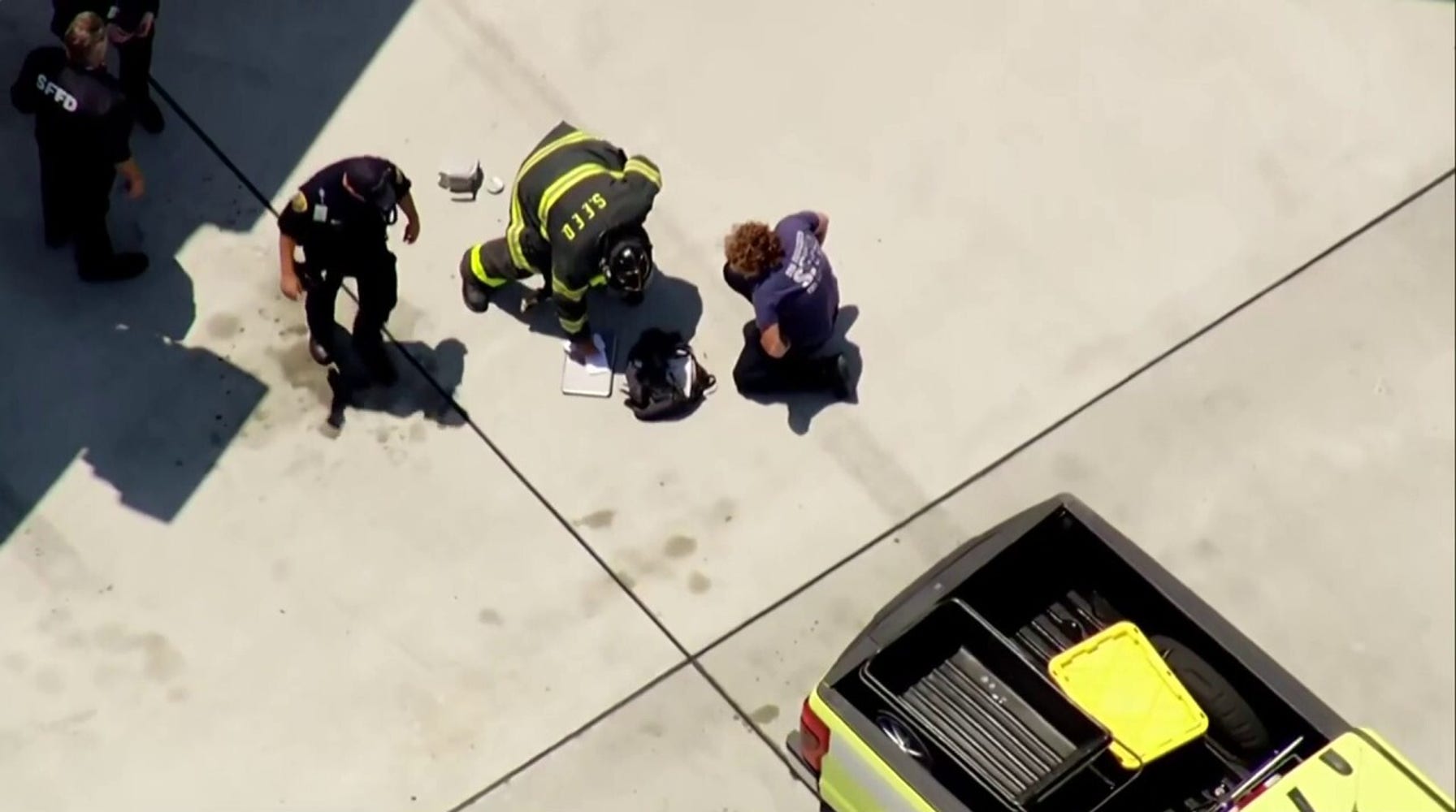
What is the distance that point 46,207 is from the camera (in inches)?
308

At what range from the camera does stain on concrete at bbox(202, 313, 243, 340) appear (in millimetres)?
7961

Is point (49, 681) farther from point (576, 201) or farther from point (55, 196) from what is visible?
point (576, 201)

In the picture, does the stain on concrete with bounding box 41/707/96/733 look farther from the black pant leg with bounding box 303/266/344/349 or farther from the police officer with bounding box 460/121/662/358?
the police officer with bounding box 460/121/662/358

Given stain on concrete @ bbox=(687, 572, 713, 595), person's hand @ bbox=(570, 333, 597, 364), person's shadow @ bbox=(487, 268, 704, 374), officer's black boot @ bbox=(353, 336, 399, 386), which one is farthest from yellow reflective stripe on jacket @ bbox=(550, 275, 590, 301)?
stain on concrete @ bbox=(687, 572, 713, 595)

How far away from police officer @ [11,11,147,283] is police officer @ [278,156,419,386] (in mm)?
808

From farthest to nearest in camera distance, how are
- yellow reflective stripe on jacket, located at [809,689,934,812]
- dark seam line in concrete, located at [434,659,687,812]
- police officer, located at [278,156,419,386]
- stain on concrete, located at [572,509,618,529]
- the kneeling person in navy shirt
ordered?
stain on concrete, located at [572,509,618,529], the kneeling person in navy shirt, dark seam line in concrete, located at [434,659,687,812], police officer, located at [278,156,419,386], yellow reflective stripe on jacket, located at [809,689,934,812]

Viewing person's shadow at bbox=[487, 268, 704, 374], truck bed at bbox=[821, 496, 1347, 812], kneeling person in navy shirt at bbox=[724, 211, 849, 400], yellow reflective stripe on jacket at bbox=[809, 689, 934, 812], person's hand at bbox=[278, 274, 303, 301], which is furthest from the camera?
person's shadow at bbox=[487, 268, 704, 374]

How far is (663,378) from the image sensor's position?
8.00m

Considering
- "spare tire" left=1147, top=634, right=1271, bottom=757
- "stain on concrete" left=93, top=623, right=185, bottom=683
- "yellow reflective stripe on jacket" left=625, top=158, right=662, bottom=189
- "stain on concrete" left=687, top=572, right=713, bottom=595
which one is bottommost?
"stain on concrete" left=93, top=623, right=185, bottom=683

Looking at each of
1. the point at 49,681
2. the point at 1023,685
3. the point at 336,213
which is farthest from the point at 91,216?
the point at 1023,685

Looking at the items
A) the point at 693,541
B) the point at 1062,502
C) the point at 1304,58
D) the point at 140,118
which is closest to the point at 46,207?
the point at 140,118

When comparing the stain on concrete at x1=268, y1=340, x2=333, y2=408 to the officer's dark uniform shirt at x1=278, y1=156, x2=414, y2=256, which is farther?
the stain on concrete at x1=268, y1=340, x2=333, y2=408

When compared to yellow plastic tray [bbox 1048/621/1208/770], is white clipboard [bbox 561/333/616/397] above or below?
below

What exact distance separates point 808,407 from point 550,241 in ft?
5.19
